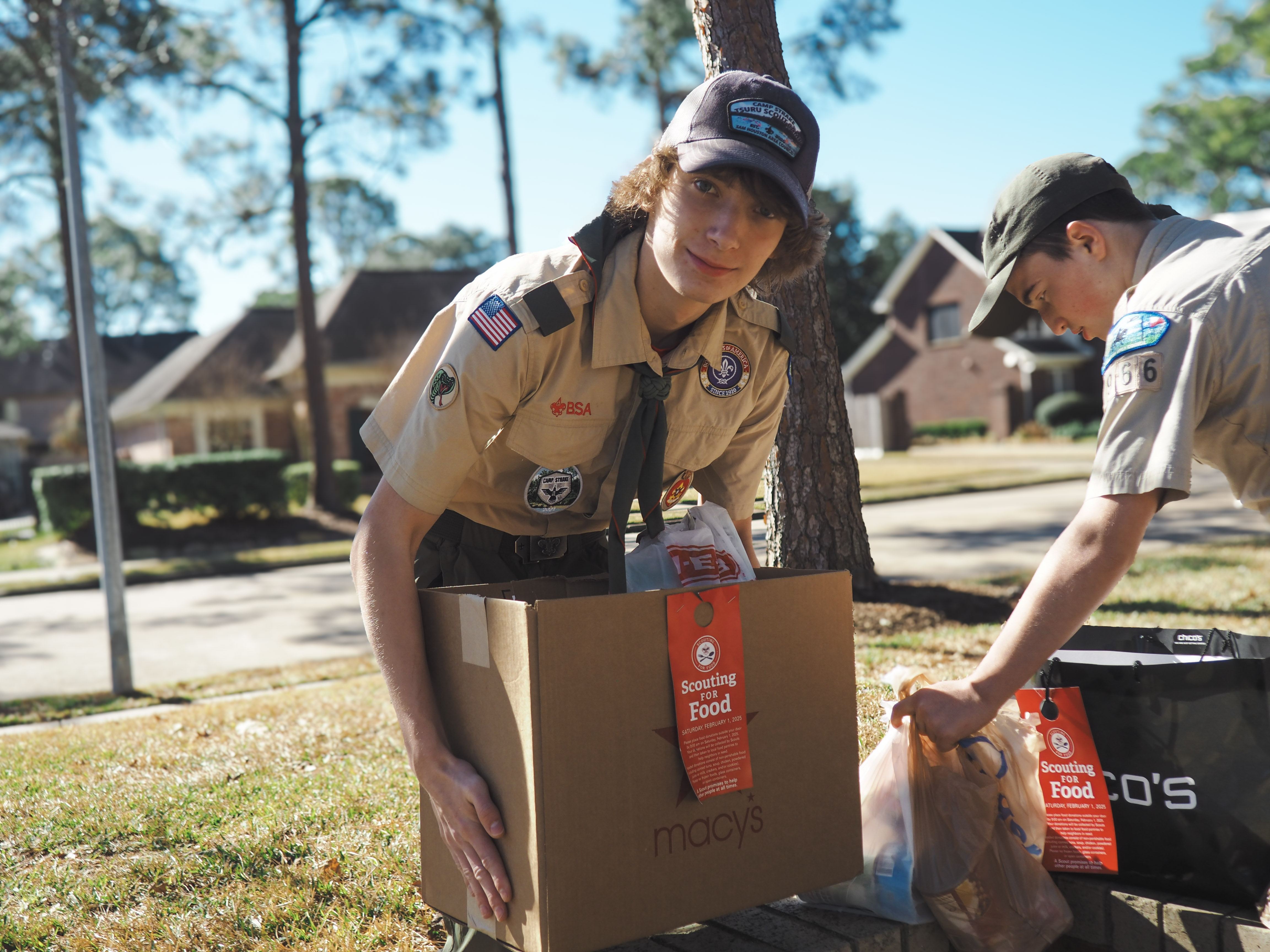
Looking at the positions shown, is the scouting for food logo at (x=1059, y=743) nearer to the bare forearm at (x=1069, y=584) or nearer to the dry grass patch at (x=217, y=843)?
the bare forearm at (x=1069, y=584)

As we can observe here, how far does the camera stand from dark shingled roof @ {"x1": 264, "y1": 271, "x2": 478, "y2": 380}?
2606cm

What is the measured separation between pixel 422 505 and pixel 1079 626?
133cm

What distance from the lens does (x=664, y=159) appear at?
2193 millimetres

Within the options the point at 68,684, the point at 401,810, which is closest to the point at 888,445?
the point at 68,684

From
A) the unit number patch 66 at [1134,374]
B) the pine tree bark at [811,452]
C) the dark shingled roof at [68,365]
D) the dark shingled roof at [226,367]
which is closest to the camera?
the unit number patch 66 at [1134,374]

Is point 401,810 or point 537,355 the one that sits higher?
point 537,355

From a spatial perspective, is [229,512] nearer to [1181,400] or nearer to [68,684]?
[68,684]

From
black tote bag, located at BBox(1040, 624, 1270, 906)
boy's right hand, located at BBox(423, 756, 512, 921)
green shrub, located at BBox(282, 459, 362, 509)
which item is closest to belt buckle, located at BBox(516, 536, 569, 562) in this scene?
boy's right hand, located at BBox(423, 756, 512, 921)

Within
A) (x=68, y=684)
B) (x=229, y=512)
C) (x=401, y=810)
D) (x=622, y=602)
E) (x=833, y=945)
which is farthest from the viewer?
(x=229, y=512)

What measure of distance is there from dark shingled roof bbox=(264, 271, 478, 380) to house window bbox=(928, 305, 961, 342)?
52.5ft

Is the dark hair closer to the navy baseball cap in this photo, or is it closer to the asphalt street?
the navy baseball cap

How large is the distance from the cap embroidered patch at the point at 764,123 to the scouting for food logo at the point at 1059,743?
4.46 ft

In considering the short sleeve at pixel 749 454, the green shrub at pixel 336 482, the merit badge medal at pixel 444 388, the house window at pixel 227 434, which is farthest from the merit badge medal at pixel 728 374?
the house window at pixel 227 434

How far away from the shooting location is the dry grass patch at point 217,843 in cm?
243
